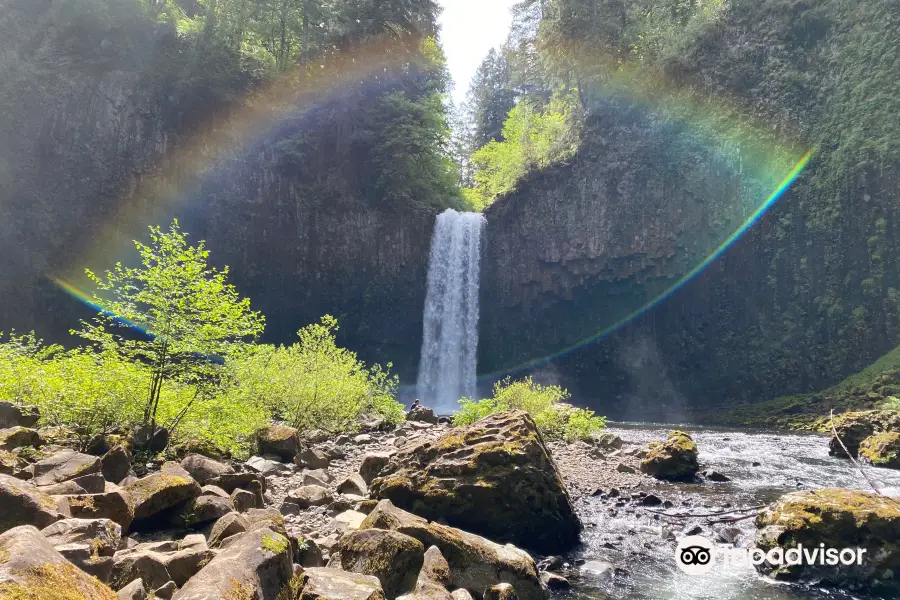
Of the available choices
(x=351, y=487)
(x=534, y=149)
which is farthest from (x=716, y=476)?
(x=534, y=149)

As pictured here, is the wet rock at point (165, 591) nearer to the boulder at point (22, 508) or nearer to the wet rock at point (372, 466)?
the boulder at point (22, 508)

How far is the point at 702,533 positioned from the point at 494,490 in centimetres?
305

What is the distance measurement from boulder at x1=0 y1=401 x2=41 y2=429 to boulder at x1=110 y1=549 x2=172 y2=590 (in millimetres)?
5355

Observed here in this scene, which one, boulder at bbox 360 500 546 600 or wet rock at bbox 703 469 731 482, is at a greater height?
wet rock at bbox 703 469 731 482

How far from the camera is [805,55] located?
26.2 m

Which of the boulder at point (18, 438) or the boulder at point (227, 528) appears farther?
the boulder at point (18, 438)

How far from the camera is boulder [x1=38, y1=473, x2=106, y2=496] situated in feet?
14.9

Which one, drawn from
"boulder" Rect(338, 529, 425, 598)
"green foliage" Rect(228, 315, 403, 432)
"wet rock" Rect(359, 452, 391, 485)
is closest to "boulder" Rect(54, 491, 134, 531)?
"boulder" Rect(338, 529, 425, 598)

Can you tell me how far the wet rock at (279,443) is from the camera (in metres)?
9.35

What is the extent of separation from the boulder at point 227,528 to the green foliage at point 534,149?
94.3 ft

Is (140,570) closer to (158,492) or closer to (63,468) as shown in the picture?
(158,492)

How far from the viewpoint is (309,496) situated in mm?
6906

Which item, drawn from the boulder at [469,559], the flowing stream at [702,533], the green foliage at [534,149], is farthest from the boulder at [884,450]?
the green foliage at [534,149]

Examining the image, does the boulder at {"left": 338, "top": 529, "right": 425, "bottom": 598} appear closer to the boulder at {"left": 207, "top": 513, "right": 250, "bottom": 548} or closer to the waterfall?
the boulder at {"left": 207, "top": 513, "right": 250, "bottom": 548}
